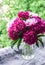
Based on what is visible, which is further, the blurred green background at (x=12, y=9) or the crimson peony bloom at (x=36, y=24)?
the blurred green background at (x=12, y=9)

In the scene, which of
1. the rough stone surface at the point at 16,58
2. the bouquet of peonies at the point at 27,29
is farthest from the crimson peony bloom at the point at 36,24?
the rough stone surface at the point at 16,58

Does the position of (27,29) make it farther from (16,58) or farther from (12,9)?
(12,9)

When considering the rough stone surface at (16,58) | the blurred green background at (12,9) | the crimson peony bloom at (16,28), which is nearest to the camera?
the crimson peony bloom at (16,28)

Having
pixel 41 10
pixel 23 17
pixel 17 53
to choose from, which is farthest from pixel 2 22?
pixel 23 17

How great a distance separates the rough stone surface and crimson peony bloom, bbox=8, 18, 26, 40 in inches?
8.8

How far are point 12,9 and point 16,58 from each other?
1443mm

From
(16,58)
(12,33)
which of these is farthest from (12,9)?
(12,33)

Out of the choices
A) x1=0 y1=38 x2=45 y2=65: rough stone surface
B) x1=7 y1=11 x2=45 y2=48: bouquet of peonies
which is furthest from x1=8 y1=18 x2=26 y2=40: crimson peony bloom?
x1=0 y1=38 x2=45 y2=65: rough stone surface

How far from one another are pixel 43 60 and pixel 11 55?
219 millimetres

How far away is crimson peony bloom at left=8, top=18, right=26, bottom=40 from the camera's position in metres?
1.36

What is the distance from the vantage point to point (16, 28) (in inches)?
53.7

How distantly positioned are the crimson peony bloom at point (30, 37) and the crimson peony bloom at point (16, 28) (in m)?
0.03

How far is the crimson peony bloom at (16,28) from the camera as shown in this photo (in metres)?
1.36

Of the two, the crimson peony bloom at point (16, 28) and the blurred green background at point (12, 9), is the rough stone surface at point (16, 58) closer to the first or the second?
the crimson peony bloom at point (16, 28)
